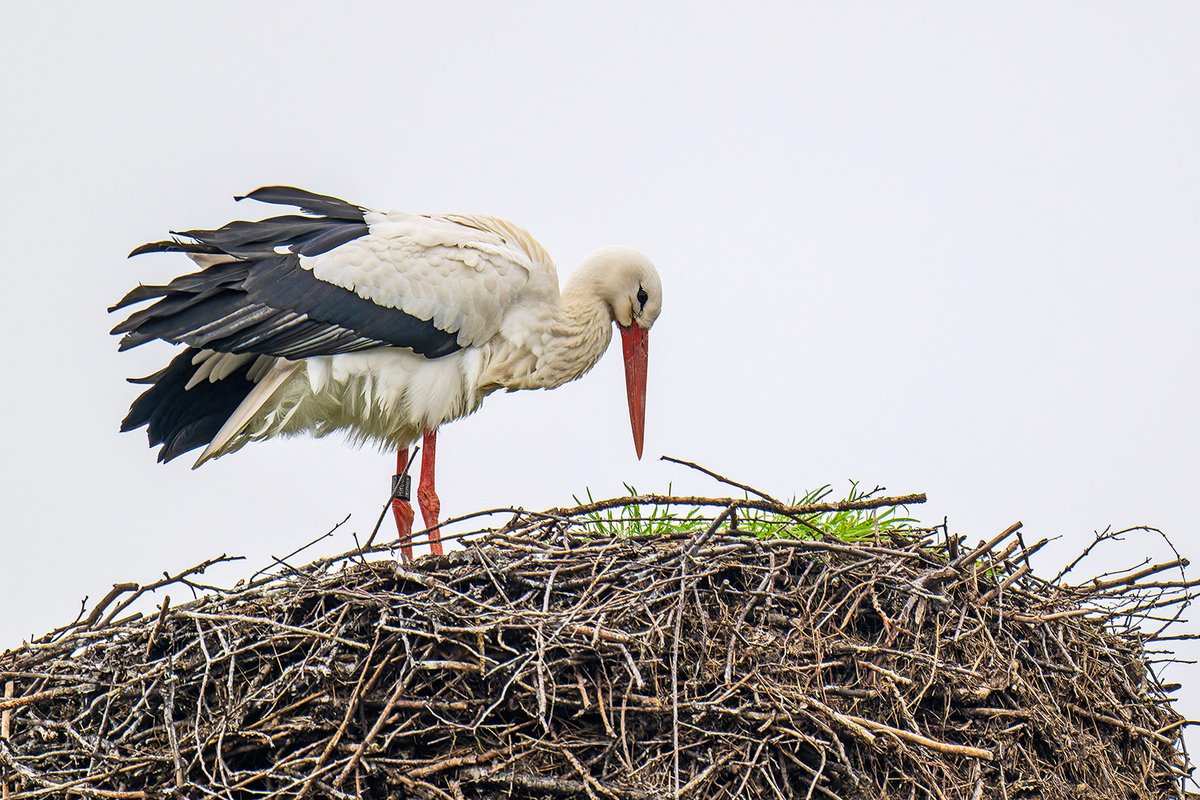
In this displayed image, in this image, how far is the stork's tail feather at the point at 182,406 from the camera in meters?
5.59

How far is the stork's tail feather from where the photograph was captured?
559 centimetres

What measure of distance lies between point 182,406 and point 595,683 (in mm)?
2421

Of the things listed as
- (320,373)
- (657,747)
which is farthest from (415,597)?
(320,373)

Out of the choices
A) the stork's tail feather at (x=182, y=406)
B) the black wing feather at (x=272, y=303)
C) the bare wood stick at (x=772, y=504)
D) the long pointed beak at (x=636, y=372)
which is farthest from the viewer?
the long pointed beak at (x=636, y=372)

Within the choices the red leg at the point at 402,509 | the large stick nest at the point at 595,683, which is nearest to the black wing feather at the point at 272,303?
the red leg at the point at 402,509

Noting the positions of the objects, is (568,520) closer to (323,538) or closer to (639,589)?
(639,589)

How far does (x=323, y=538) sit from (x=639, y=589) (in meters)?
0.84

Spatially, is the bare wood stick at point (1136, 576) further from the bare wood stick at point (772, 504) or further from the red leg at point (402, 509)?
the red leg at point (402, 509)

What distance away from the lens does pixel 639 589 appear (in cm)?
404

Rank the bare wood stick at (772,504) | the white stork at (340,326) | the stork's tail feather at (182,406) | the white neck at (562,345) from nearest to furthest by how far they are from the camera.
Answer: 1. the bare wood stick at (772,504)
2. the white stork at (340,326)
3. the stork's tail feather at (182,406)
4. the white neck at (562,345)

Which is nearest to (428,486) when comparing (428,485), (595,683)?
(428,485)

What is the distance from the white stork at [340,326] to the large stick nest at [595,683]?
1390mm

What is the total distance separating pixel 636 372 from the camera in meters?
6.51

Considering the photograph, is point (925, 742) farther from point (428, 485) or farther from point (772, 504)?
point (428, 485)
